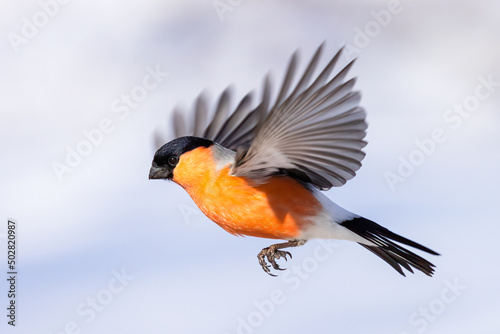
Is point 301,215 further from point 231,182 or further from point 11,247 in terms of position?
point 11,247

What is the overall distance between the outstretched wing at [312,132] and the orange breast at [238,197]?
6 centimetres

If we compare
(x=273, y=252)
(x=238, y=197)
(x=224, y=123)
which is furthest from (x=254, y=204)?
(x=224, y=123)

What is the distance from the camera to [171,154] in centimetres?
184

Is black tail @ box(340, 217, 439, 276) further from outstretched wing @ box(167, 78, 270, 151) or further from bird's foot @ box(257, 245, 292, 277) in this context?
outstretched wing @ box(167, 78, 270, 151)

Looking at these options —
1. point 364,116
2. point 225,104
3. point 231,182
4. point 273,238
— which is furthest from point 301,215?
point 225,104

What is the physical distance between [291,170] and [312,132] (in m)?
0.19

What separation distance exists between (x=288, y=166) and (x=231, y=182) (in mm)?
152

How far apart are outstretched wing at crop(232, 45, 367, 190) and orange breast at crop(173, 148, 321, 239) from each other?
0.18 feet

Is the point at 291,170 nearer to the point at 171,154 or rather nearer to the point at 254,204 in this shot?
the point at 254,204

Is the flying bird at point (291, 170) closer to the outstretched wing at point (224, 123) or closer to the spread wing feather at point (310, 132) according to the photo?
the spread wing feather at point (310, 132)

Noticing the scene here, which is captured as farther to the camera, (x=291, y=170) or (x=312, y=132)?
(x=291, y=170)

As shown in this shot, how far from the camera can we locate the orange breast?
186 centimetres

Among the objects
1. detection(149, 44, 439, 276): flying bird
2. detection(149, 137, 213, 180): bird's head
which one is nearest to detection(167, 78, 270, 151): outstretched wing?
detection(149, 44, 439, 276): flying bird

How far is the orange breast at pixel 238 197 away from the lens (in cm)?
186
